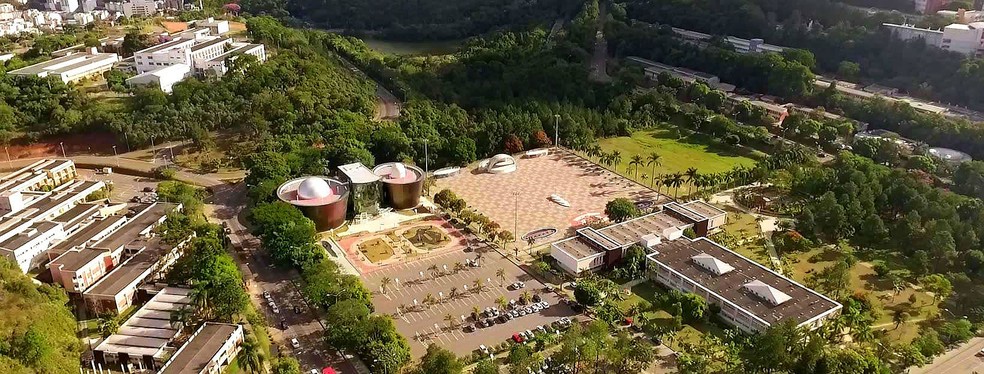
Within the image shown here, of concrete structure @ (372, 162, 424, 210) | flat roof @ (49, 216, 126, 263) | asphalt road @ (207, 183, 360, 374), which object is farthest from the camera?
concrete structure @ (372, 162, 424, 210)

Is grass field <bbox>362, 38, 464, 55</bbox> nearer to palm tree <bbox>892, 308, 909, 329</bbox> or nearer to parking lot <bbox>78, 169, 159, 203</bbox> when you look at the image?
parking lot <bbox>78, 169, 159, 203</bbox>

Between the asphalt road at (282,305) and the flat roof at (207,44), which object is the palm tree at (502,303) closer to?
the asphalt road at (282,305)

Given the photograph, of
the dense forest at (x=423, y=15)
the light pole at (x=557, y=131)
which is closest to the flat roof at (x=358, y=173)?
the light pole at (x=557, y=131)

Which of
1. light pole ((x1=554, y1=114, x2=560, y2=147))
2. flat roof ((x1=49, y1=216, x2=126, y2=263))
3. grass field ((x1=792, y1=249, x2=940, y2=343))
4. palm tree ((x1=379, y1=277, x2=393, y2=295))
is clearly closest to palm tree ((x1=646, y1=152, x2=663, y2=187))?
light pole ((x1=554, y1=114, x2=560, y2=147))

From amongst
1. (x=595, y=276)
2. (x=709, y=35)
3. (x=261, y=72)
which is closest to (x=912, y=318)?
(x=595, y=276)

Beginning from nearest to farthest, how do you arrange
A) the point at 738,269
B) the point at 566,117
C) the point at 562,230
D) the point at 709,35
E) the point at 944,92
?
the point at 738,269
the point at 562,230
the point at 566,117
the point at 944,92
the point at 709,35

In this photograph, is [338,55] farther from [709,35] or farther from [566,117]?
[709,35]

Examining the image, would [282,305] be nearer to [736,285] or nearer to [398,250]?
[398,250]
